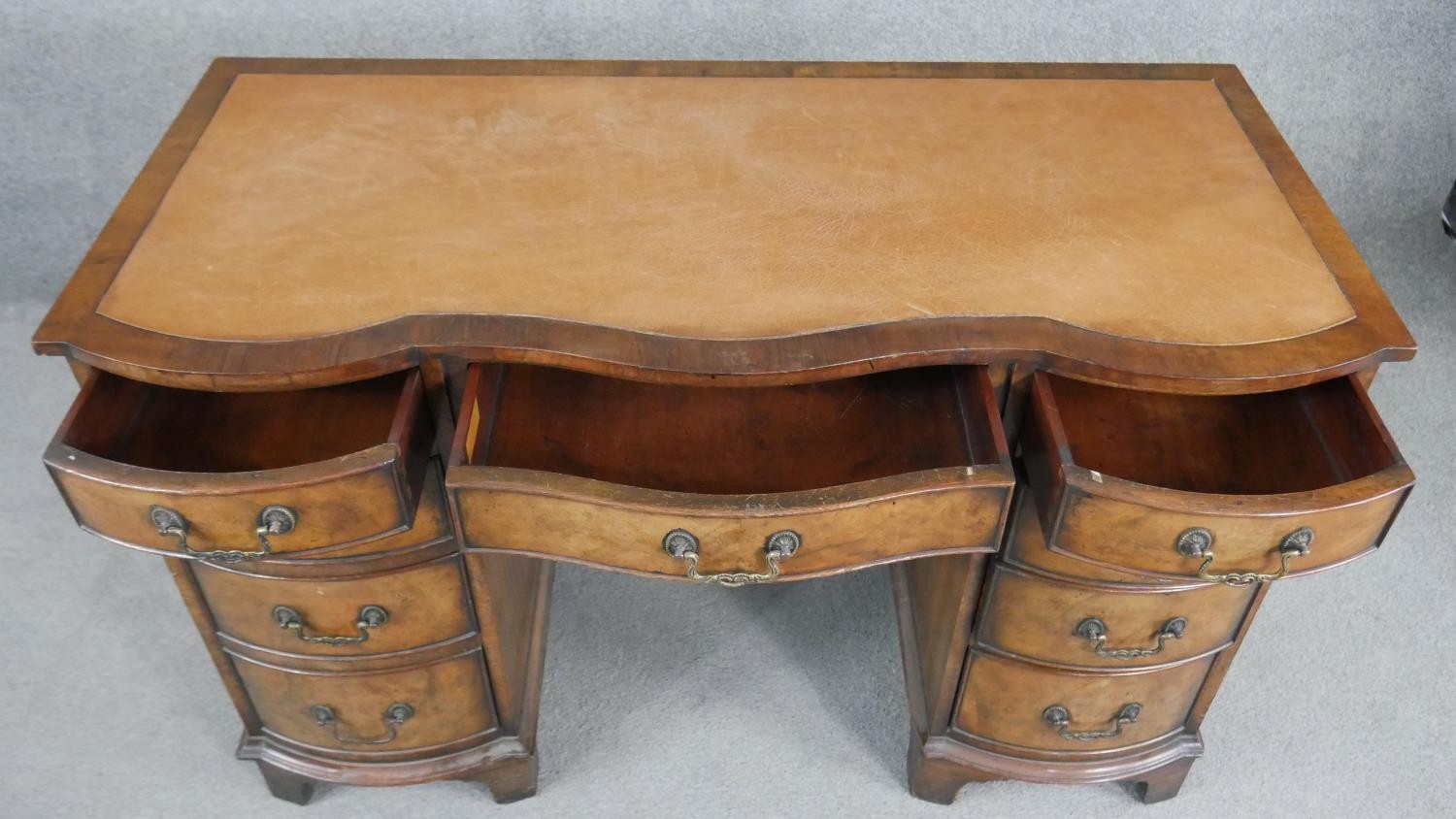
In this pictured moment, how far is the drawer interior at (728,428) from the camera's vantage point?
103cm

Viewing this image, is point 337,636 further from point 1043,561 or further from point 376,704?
point 1043,561

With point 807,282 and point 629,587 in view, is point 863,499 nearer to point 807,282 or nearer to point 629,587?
point 807,282

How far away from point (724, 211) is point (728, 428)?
18 centimetres

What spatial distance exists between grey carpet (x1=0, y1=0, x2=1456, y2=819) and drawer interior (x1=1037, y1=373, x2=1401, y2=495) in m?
0.43

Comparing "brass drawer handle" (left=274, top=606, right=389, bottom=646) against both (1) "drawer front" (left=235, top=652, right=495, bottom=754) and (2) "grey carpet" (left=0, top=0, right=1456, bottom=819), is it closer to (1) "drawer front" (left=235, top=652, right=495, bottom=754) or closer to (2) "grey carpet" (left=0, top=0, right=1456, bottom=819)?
(1) "drawer front" (left=235, top=652, right=495, bottom=754)

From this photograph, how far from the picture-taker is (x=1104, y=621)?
3.60 ft

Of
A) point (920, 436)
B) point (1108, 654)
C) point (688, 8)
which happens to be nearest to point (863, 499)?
point (920, 436)

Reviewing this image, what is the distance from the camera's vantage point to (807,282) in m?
1.01

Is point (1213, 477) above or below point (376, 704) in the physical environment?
above

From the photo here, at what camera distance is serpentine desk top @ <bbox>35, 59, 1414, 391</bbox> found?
0.96 meters

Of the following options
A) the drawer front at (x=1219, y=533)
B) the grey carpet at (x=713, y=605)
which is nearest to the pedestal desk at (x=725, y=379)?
the drawer front at (x=1219, y=533)

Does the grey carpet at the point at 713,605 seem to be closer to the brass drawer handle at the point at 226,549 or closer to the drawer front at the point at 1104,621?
the drawer front at the point at 1104,621

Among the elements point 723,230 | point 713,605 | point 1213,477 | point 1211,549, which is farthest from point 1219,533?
point 713,605

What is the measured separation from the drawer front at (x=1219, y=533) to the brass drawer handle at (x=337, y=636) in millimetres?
566
